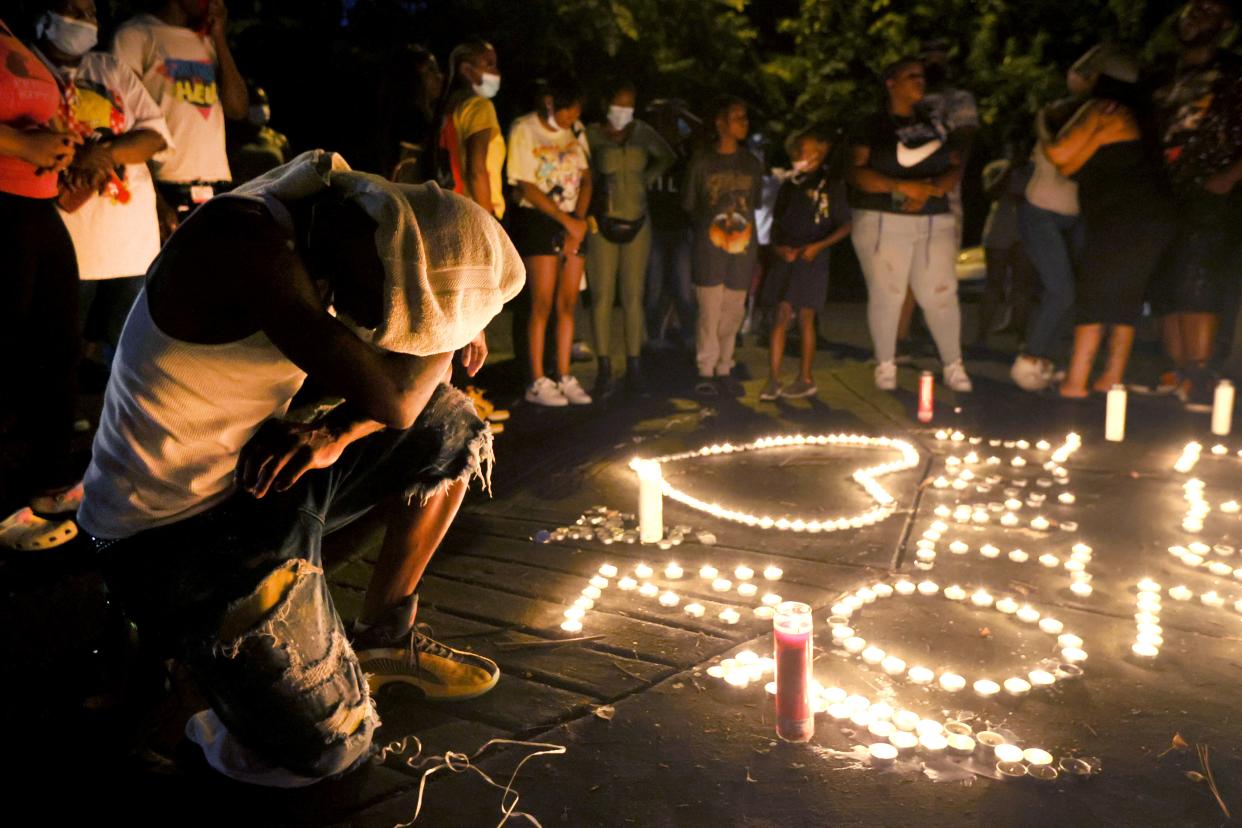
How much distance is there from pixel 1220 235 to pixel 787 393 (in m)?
2.53

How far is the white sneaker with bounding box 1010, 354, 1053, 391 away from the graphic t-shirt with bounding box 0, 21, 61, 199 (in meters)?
5.27

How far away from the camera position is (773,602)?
10.6ft

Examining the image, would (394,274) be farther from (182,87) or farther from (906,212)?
(906,212)

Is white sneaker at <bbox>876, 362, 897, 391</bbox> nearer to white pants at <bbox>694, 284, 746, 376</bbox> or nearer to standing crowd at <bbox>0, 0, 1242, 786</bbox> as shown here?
standing crowd at <bbox>0, 0, 1242, 786</bbox>

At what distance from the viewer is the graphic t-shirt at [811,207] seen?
249 inches

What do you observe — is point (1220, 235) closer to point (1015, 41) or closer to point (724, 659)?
point (724, 659)

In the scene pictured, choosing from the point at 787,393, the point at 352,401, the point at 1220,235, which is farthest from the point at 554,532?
the point at 1220,235

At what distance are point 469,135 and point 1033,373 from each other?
Result: 364 cm

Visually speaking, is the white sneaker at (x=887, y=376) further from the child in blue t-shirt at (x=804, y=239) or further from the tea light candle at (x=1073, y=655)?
the tea light candle at (x=1073, y=655)

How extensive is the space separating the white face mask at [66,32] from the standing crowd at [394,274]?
17 millimetres

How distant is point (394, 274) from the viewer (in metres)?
2.10

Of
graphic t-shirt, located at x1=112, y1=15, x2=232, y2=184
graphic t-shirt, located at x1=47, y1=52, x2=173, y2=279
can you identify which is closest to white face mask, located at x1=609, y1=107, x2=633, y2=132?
graphic t-shirt, located at x1=112, y1=15, x2=232, y2=184

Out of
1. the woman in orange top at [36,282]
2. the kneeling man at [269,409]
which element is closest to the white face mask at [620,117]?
the woman in orange top at [36,282]

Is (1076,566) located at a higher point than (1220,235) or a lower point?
lower
